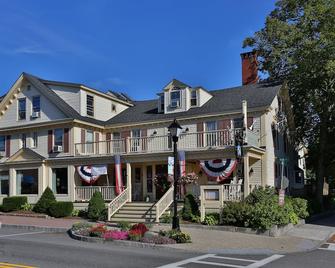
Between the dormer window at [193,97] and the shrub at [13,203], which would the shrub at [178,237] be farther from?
the shrub at [13,203]

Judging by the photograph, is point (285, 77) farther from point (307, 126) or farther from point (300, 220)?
point (300, 220)

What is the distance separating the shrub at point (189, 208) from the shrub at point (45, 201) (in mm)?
9028

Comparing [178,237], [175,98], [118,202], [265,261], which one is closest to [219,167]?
[118,202]

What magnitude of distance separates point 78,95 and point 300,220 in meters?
16.3

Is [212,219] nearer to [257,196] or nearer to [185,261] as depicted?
[257,196]

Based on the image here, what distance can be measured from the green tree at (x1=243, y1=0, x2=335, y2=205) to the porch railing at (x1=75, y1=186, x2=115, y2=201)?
13611 mm

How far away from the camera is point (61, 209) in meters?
26.0

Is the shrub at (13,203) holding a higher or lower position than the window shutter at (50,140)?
lower

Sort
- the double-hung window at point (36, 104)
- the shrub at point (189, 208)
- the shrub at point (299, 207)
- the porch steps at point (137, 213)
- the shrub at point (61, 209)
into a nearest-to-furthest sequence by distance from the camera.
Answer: the shrub at point (189, 208)
the porch steps at point (137, 213)
the shrub at point (299, 207)
the shrub at point (61, 209)
the double-hung window at point (36, 104)

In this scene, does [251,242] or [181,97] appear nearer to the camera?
[251,242]

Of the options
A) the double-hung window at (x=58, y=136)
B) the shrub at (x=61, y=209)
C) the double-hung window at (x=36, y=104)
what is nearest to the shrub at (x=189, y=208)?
the shrub at (x=61, y=209)

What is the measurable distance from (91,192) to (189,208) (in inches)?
306

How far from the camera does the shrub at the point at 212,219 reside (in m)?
20.5

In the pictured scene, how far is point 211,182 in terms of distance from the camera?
26.3 meters
